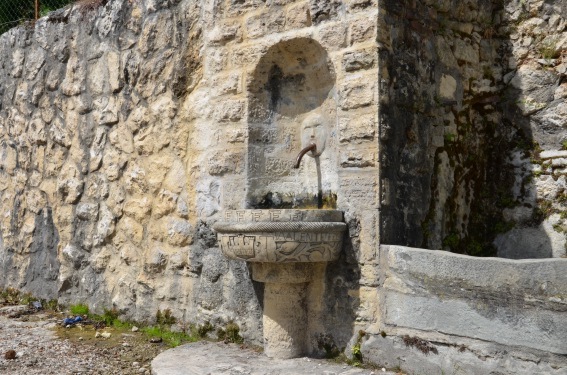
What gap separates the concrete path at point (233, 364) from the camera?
3.51 meters

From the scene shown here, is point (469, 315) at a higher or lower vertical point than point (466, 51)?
lower

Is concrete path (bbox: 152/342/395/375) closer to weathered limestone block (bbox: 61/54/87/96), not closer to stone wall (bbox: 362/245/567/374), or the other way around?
stone wall (bbox: 362/245/567/374)

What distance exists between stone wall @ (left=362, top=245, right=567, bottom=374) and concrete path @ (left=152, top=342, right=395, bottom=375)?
0.23m

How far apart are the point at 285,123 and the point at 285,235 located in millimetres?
1036

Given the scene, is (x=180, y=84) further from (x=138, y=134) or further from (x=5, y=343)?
(x=5, y=343)

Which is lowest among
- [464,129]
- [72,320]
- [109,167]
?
[72,320]

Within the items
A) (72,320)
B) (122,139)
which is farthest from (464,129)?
(72,320)

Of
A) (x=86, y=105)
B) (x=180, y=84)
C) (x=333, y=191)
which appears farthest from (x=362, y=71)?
(x=86, y=105)

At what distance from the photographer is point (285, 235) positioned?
3459 mm

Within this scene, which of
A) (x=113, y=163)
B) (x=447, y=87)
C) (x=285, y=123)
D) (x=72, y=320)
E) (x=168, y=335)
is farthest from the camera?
(x=113, y=163)

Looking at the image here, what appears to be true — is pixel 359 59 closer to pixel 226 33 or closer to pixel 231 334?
Answer: pixel 226 33

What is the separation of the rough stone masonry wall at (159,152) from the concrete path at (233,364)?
20cm

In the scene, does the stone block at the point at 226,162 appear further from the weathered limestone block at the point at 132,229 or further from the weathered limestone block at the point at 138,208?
the weathered limestone block at the point at 132,229

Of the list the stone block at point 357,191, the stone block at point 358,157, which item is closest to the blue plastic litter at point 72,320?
the stone block at point 357,191
